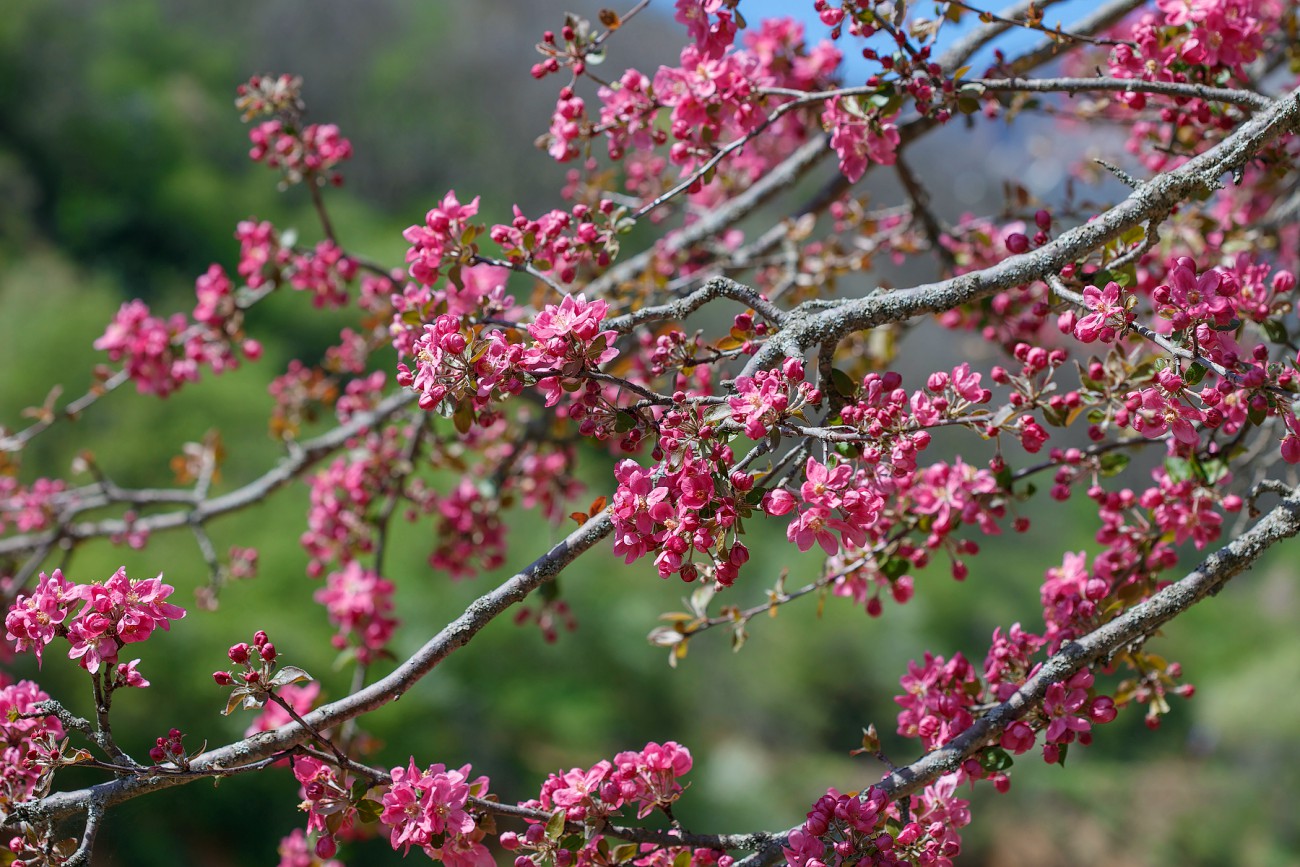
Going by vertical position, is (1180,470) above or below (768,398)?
above

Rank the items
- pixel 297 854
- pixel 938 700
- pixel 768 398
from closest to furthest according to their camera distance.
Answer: pixel 768 398
pixel 938 700
pixel 297 854

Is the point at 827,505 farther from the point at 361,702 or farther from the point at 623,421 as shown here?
the point at 361,702

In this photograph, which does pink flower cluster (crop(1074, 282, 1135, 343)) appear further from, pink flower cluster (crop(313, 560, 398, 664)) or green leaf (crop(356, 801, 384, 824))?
pink flower cluster (crop(313, 560, 398, 664))

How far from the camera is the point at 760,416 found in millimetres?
690

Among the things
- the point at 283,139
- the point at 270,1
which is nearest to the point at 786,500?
the point at 283,139

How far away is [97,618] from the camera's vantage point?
0.74 meters

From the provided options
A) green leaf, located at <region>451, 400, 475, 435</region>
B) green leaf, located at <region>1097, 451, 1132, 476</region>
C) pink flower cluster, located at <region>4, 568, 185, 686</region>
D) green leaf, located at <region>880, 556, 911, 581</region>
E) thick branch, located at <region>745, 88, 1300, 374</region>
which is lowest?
pink flower cluster, located at <region>4, 568, 185, 686</region>

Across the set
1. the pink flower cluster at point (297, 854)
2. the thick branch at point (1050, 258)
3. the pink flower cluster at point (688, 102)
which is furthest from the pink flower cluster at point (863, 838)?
the pink flower cluster at point (297, 854)

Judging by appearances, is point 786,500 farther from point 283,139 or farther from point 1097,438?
point 283,139

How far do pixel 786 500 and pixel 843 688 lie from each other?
→ 6178 mm

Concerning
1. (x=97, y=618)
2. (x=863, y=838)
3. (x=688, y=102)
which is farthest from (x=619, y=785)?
(x=688, y=102)

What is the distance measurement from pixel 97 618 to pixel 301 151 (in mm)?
767

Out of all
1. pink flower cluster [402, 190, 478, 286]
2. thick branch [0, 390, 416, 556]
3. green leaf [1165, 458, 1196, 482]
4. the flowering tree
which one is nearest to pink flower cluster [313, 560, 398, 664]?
the flowering tree

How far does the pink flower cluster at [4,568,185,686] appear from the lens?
75 centimetres
